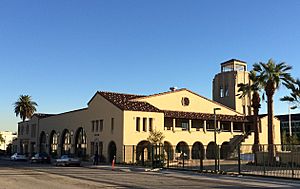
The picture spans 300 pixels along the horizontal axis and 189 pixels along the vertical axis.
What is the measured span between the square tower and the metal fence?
49.3 feet

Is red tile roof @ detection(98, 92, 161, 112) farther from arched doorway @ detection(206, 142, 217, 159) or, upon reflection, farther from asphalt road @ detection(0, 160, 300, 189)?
asphalt road @ detection(0, 160, 300, 189)

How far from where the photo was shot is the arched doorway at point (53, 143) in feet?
198

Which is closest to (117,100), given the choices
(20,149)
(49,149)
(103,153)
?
(103,153)

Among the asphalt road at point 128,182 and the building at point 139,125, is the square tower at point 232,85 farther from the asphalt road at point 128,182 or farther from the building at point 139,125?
the asphalt road at point 128,182

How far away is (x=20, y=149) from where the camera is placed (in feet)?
248

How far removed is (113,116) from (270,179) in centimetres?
2471

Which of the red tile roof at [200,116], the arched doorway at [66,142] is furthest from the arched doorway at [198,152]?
the arched doorway at [66,142]

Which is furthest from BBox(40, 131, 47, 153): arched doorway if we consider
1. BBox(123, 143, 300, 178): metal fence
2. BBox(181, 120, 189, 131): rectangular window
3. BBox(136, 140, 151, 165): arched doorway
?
BBox(123, 143, 300, 178): metal fence

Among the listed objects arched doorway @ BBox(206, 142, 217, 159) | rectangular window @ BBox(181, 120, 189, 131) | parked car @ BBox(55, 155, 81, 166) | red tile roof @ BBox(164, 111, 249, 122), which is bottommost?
parked car @ BBox(55, 155, 81, 166)

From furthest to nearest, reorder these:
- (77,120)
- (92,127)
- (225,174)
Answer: (77,120), (92,127), (225,174)

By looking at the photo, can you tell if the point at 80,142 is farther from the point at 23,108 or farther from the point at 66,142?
the point at 23,108

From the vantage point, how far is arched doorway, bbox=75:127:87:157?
51306 mm

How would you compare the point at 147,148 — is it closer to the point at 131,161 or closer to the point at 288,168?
the point at 131,161

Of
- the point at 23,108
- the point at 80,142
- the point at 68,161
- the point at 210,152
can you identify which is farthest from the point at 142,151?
the point at 23,108
